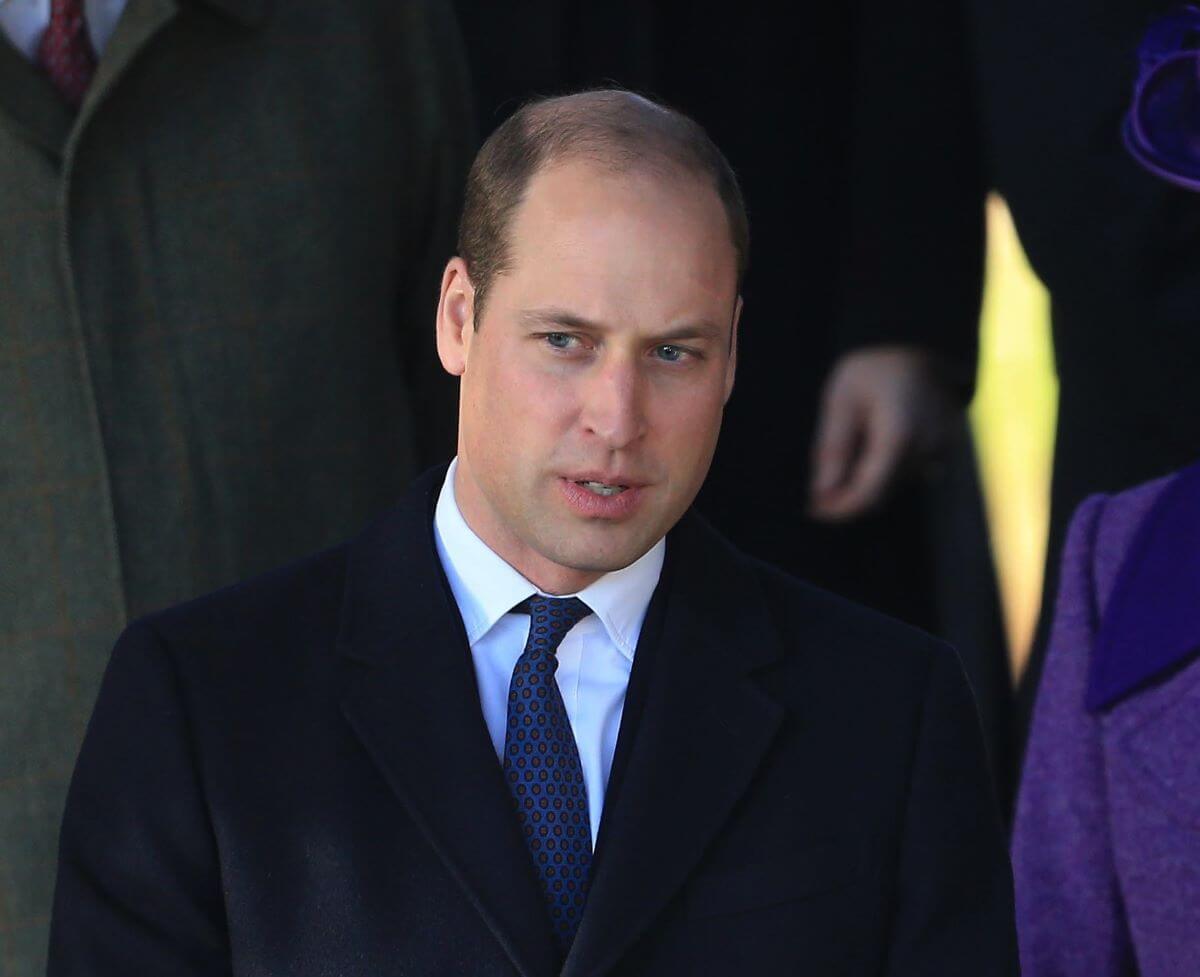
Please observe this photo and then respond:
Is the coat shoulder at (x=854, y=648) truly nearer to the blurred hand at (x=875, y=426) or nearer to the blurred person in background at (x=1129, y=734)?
the blurred person in background at (x=1129, y=734)

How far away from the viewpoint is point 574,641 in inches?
89.0

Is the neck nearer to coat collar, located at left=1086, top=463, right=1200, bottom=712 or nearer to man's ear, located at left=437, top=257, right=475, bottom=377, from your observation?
man's ear, located at left=437, top=257, right=475, bottom=377

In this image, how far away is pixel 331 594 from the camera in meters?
2.30

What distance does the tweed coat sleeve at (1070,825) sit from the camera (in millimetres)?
2627

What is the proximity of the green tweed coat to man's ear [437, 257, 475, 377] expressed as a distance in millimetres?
703

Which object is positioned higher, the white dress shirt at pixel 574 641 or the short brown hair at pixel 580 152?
the short brown hair at pixel 580 152

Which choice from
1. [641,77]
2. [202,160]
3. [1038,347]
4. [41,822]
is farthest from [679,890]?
[1038,347]

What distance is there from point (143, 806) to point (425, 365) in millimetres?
1094

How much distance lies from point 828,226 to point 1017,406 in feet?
4.73

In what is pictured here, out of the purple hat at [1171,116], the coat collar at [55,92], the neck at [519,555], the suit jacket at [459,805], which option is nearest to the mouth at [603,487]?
the neck at [519,555]

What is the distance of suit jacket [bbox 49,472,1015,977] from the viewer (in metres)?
2.15

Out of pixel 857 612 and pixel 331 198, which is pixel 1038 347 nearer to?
pixel 331 198

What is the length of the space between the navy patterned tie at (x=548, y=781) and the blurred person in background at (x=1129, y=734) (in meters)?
0.67

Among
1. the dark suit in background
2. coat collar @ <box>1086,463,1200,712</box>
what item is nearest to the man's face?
coat collar @ <box>1086,463,1200,712</box>
